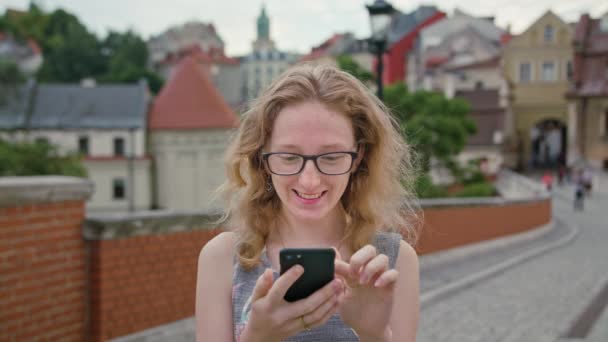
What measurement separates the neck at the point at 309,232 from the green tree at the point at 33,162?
39.7m

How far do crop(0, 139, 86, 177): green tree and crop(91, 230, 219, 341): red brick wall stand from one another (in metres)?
34.9

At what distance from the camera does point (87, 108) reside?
58.0 m

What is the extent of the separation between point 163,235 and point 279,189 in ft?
15.3

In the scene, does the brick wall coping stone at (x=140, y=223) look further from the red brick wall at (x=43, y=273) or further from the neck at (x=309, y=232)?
the neck at (x=309, y=232)

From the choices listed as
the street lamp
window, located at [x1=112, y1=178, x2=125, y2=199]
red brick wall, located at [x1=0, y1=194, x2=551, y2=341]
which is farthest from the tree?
window, located at [x1=112, y1=178, x2=125, y2=199]

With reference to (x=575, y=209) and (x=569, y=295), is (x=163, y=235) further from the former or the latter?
(x=575, y=209)

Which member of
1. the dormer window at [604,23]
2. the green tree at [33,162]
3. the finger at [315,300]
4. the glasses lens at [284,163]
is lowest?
the green tree at [33,162]

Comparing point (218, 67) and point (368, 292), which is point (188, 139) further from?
point (368, 292)

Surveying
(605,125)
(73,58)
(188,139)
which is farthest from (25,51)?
(605,125)

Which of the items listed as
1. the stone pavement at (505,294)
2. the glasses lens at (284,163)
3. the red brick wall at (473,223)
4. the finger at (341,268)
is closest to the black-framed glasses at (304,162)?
the glasses lens at (284,163)

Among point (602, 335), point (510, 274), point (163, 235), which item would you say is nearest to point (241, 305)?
point (163, 235)

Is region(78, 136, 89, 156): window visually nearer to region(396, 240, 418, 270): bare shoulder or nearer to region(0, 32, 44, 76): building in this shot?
region(0, 32, 44, 76): building

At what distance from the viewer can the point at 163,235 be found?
6.35m

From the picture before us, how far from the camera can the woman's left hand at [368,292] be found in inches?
59.8
